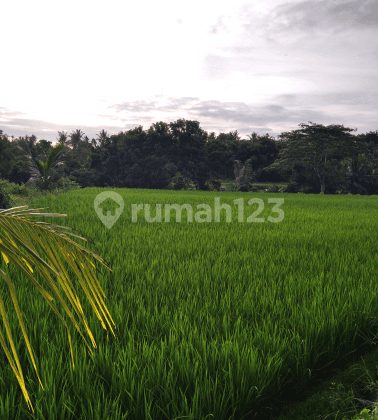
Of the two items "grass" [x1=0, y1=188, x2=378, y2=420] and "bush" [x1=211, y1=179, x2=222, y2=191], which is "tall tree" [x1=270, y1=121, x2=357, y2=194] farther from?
"grass" [x1=0, y1=188, x2=378, y2=420]

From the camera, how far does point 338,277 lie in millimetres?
2662

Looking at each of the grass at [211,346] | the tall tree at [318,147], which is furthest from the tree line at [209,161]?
the grass at [211,346]

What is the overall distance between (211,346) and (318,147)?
23.9 m

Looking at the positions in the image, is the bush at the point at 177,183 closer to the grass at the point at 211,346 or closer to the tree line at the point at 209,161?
the tree line at the point at 209,161

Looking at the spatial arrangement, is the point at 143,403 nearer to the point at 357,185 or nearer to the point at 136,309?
the point at 136,309

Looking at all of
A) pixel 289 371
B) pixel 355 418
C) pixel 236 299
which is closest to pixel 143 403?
pixel 289 371

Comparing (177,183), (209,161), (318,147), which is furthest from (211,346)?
(209,161)

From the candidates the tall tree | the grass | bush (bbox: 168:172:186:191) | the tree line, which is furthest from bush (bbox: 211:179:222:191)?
the grass

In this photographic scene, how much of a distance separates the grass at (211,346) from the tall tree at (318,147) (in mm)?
20815

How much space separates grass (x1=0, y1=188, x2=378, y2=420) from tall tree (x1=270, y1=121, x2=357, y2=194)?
68.3ft

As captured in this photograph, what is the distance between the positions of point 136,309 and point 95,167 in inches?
1011

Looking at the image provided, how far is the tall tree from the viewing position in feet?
71.9

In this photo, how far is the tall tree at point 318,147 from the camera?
71.9 ft

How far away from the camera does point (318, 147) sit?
22.5 meters
